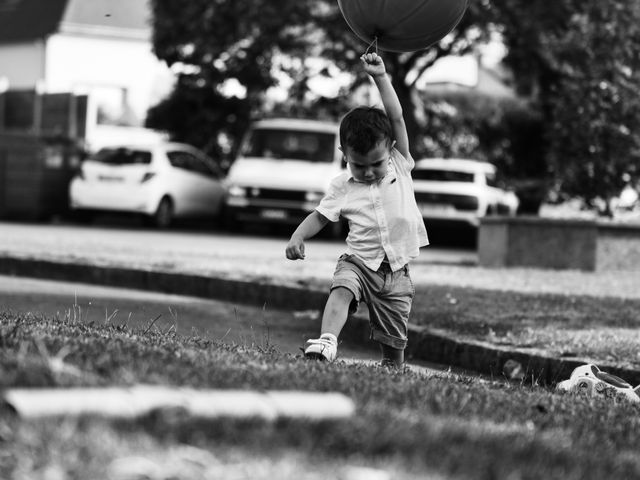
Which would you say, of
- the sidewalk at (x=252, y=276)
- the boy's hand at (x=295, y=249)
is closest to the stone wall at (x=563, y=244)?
the sidewalk at (x=252, y=276)

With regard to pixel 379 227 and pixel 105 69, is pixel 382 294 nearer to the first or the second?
pixel 379 227

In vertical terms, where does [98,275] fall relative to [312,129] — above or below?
below

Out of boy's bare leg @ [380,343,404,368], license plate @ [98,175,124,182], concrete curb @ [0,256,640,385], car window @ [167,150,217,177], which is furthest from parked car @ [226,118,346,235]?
boy's bare leg @ [380,343,404,368]

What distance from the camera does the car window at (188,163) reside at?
1041 inches

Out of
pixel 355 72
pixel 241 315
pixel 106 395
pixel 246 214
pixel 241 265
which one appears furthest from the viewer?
pixel 355 72

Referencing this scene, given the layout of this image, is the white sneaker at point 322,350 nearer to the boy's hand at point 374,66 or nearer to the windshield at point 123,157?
the boy's hand at point 374,66

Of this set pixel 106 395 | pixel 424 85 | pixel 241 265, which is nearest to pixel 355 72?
pixel 424 85

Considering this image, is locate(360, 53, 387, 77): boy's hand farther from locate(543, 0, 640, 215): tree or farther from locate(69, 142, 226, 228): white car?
locate(69, 142, 226, 228): white car

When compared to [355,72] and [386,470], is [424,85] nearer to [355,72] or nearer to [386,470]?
[355,72]

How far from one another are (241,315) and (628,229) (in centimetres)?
738

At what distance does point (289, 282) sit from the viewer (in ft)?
42.6

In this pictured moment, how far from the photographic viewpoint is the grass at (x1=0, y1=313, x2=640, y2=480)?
3.56 m

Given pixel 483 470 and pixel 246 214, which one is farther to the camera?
pixel 246 214

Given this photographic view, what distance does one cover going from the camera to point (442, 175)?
79.8 ft
